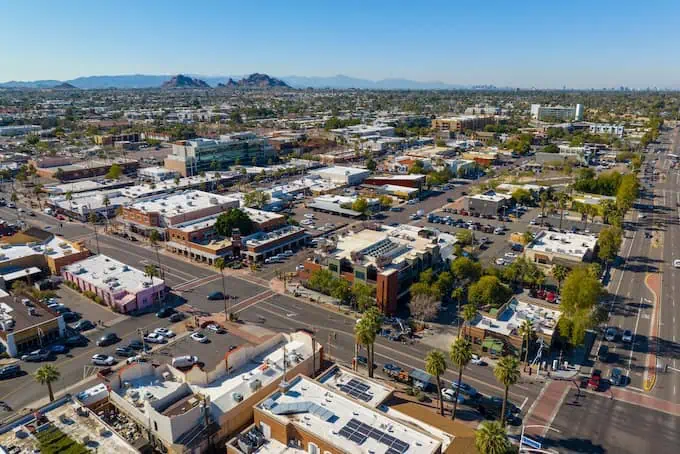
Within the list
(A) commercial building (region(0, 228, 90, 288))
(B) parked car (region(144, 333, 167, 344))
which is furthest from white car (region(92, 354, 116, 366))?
(A) commercial building (region(0, 228, 90, 288))

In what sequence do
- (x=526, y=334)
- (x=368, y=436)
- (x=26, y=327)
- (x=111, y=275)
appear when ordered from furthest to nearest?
(x=111, y=275), (x=26, y=327), (x=526, y=334), (x=368, y=436)

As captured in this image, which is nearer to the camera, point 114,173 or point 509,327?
point 509,327

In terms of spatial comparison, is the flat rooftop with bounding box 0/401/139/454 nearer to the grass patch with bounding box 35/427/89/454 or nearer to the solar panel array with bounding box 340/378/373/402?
the grass patch with bounding box 35/427/89/454

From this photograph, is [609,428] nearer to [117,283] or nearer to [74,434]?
[74,434]

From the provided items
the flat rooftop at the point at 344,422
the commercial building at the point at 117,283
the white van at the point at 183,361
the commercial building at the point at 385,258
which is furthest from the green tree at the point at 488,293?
the commercial building at the point at 117,283

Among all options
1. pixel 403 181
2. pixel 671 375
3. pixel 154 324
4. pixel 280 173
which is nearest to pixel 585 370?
pixel 671 375

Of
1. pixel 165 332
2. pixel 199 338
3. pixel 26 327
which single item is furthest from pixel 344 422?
pixel 26 327
